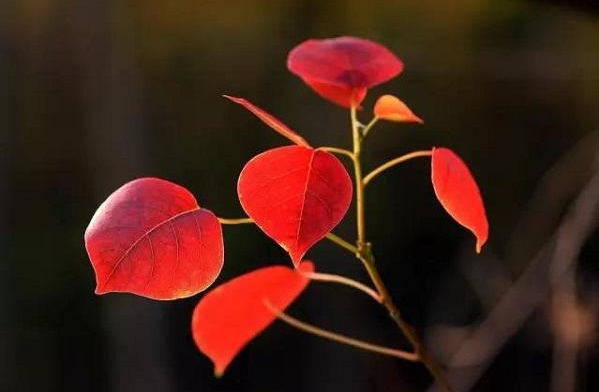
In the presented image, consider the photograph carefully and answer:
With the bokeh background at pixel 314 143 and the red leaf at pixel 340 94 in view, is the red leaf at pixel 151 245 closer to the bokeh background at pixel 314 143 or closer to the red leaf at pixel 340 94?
the red leaf at pixel 340 94

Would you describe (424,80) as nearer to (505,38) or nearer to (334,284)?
(505,38)

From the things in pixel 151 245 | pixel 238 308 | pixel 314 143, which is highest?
pixel 151 245

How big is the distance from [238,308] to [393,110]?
165 millimetres

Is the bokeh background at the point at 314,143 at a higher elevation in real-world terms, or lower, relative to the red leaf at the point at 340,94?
lower

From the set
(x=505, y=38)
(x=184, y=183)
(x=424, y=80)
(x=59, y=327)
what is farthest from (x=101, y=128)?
(x=505, y=38)

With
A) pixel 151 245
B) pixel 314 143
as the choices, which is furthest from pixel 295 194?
pixel 314 143

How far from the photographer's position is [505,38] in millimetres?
1372

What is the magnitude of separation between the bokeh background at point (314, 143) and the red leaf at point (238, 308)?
698 millimetres

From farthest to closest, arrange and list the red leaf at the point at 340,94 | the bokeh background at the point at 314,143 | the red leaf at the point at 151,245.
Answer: the bokeh background at the point at 314,143 < the red leaf at the point at 340,94 < the red leaf at the point at 151,245

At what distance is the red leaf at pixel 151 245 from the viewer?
327 mm

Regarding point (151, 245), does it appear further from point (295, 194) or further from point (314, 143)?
point (314, 143)

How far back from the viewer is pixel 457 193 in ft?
1.27

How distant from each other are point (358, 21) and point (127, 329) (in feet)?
2.11

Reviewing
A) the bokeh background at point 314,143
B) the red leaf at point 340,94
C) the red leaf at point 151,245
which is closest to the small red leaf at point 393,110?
the red leaf at point 340,94
